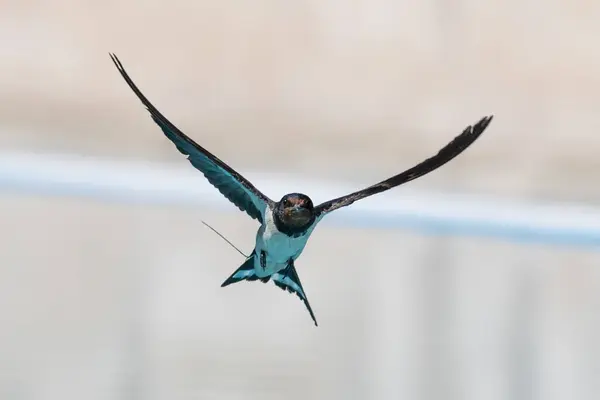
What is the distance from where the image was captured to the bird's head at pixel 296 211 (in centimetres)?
84

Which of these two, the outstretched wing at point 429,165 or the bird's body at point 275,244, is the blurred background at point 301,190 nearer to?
the bird's body at point 275,244

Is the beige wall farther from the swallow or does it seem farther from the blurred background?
the swallow

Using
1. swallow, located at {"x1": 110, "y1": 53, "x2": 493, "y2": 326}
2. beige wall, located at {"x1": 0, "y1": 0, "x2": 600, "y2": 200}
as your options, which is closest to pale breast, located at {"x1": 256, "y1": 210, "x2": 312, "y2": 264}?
swallow, located at {"x1": 110, "y1": 53, "x2": 493, "y2": 326}

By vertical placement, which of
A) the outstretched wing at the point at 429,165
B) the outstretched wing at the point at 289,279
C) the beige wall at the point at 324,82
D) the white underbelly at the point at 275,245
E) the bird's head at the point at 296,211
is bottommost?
the outstretched wing at the point at 289,279

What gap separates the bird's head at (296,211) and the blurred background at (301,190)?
2.25 ft

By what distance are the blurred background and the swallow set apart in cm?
55

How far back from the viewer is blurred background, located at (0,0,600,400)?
1469 mm

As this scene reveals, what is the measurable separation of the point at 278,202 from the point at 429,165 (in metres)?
0.22

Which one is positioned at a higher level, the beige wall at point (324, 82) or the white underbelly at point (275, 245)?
the beige wall at point (324, 82)

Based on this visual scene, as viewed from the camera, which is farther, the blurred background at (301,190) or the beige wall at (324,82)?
the beige wall at (324,82)

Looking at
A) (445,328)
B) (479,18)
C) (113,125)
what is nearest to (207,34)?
(113,125)

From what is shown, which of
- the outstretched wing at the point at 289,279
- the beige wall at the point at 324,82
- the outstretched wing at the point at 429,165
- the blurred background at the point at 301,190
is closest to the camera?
the outstretched wing at the point at 429,165

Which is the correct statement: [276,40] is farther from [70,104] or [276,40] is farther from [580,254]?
[580,254]

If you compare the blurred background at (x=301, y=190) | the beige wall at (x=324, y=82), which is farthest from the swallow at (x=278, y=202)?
the beige wall at (x=324, y=82)
